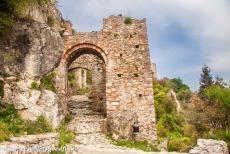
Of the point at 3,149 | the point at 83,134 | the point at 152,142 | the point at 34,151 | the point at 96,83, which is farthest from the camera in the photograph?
the point at 96,83

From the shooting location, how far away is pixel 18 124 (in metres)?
10.9

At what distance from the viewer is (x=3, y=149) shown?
296 inches

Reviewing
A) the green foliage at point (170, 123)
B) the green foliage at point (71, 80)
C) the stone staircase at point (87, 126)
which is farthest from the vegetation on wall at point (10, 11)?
the green foliage at point (71, 80)

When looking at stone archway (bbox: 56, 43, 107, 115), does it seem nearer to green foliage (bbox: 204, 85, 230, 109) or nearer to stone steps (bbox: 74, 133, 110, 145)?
stone steps (bbox: 74, 133, 110, 145)

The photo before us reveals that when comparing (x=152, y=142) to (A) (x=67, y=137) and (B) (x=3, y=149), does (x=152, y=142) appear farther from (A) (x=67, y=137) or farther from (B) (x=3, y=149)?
(B) (x=3, y=149)

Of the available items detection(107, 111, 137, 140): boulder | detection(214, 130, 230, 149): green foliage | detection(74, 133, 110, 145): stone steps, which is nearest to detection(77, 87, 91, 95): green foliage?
detection(107, 111, 137, 140): boulder

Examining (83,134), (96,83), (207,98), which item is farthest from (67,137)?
(207,98)

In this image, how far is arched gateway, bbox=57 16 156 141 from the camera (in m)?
17.0

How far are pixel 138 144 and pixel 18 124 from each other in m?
6.75

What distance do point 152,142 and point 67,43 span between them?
6.65m

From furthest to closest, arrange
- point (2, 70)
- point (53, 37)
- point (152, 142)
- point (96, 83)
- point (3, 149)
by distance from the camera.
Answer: point (96, 83) < point (152, 142) < point (53, 37) < point (2, 70) < point (3, 149)

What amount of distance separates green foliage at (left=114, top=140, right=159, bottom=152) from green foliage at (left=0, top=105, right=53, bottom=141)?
14.8 ft

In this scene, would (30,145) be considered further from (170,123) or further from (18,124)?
(170,123)

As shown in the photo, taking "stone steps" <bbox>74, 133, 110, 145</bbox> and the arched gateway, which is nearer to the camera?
"stone steps" <bbox>74, 133, 110, 145</bbox>
